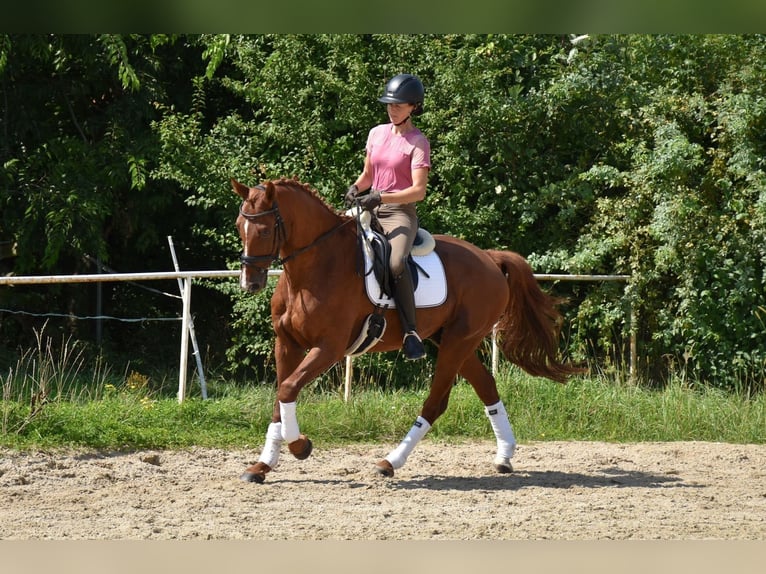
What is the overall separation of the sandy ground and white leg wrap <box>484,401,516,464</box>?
16cm

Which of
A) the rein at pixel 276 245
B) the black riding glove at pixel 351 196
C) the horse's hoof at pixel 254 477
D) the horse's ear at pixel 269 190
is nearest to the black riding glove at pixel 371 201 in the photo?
the black riding glove at pixel 351 196

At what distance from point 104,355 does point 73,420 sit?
608 cm

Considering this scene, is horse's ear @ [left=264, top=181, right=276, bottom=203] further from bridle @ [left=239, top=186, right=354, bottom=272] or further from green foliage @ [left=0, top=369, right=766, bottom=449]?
green foliage @ [left=0, top=369, right=766, bottom=449]

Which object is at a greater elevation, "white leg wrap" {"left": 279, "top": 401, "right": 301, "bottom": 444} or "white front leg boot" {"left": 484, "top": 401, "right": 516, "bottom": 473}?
"white leg wrap" {"left": 279, "top": 401, "right": 301, "bottom": 444}

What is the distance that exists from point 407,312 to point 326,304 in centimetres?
68

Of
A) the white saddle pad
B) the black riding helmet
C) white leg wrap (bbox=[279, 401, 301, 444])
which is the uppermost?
the black riding helmet

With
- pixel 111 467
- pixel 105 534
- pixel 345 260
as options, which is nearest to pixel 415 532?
pixel 105 534

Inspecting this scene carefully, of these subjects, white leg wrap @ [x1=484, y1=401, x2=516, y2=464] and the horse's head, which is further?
white leg wrap @ [x1=484, y1=401, x2=516, y2=464]

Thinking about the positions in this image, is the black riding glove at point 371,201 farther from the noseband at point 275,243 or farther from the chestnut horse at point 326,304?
the noseband at point 275,243

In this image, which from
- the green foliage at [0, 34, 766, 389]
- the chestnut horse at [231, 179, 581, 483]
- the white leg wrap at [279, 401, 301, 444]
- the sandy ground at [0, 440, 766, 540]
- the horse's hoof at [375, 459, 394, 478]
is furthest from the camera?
the green foliage at [0, 34, 766, 389]

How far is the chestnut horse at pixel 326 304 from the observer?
6.74 metres

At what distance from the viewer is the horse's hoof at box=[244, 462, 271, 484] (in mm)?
7066

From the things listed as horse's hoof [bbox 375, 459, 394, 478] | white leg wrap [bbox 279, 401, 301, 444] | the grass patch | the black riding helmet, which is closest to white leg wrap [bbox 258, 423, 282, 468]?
white leg wrap [bbox 279, 401, 301, 444]

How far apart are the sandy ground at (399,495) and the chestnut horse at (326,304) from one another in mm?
415
